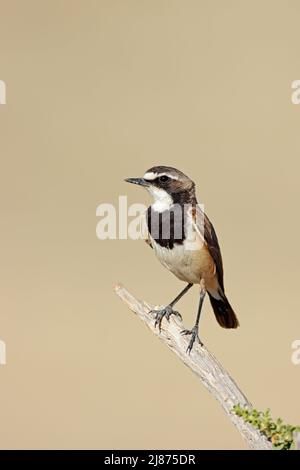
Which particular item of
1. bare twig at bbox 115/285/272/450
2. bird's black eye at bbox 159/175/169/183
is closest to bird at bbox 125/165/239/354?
bird's black eye at bbox 159/175/169/183

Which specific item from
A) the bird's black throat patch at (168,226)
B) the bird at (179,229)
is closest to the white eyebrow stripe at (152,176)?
the bird at (179,229)

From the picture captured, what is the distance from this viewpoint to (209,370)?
5.21 metres

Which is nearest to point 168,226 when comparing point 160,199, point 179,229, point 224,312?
point 179,229

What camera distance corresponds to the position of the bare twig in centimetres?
446

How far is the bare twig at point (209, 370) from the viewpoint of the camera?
446cm

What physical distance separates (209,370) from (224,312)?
6.29ft

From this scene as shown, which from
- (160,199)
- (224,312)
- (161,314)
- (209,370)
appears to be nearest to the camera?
(209,370)

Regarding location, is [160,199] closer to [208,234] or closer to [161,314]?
[208,234]

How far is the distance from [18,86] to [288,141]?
4576 millimetres

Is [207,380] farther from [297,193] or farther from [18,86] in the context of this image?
[18,86]

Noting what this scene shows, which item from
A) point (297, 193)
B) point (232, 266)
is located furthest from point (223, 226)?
point (297, 193)

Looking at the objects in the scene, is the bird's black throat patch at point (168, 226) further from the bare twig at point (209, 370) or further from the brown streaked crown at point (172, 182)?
the bare twig at point (209, 370)

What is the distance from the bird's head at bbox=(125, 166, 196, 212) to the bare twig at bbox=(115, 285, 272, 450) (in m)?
0.80

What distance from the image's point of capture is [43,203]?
42.4ft
